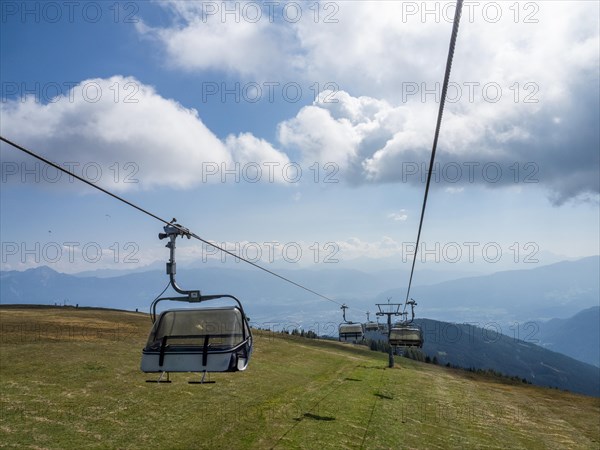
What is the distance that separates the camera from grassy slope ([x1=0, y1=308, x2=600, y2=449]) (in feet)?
80.0

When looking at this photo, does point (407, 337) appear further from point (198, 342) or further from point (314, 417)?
point (198, 342)

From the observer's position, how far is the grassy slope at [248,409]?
24.4 meters

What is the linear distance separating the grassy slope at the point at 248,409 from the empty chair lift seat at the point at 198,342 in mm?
11417

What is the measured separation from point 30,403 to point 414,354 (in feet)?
332

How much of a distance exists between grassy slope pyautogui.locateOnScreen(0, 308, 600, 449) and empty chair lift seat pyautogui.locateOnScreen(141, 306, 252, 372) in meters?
11.4

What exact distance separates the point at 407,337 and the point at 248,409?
19.2 m

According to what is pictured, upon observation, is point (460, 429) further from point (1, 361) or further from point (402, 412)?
point (1, 361)

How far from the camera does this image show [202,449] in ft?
74.0

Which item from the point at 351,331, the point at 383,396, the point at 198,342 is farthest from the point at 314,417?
the point at 351,331

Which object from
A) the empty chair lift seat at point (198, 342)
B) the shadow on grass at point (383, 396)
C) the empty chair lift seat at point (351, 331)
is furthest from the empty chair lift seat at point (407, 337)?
the empty chair lift seat at point (198, 342)

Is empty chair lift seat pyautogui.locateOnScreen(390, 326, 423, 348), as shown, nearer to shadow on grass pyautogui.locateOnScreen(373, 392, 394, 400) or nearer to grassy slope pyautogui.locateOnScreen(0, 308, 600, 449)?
grassy slope pyautogui.locateOnScreen(0, 308, 600, 449)

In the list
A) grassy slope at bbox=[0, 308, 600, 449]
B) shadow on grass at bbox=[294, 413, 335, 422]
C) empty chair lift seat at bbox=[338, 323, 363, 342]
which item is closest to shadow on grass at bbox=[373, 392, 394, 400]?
grassy slope at bbox=[0, 308, 600, 449]

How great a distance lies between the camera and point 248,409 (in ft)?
98.8

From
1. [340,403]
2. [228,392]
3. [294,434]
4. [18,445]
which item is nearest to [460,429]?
[340,403]
